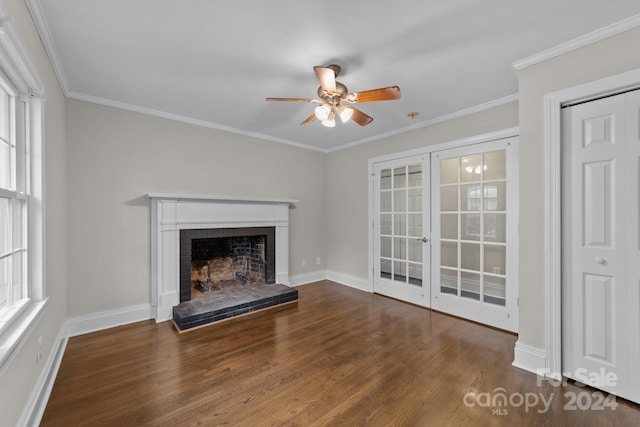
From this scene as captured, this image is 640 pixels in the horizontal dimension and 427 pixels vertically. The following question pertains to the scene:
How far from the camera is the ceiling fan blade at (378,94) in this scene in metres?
2.06

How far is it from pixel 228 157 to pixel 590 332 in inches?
166

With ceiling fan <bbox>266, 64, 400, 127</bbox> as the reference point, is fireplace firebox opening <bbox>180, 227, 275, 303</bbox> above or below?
below

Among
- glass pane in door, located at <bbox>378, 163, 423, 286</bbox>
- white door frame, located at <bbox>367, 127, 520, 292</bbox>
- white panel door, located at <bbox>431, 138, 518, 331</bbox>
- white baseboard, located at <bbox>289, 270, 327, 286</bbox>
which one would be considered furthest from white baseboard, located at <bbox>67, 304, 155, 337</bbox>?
white panel door, located at <bbox>431, 138, 518, 331</bbox>

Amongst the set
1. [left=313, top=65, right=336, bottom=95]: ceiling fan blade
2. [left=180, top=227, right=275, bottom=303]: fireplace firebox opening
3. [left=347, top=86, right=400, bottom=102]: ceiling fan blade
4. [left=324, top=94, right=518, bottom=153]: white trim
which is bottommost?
[left=180, top=227, right=275, bottom=303]: fireplace firebox opening

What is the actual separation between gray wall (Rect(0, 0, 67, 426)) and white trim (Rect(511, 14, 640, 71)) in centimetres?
333

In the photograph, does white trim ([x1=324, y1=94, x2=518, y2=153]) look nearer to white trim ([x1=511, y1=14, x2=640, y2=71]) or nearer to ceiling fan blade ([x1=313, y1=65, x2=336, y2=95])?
white trim ([x1=511, y1=14, x2=640, y2=71])

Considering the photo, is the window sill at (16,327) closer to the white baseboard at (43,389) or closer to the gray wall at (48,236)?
the gray wall at (48,236)

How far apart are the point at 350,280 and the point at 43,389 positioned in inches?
146

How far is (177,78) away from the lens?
2504 millimetres

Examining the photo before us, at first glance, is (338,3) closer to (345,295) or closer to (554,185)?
(554,185)

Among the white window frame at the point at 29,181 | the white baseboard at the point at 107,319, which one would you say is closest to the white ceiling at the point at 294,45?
the white window frame at the point at 29,181

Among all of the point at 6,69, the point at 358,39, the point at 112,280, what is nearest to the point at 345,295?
the point at 112,280

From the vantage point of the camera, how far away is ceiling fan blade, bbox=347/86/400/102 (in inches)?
81.3

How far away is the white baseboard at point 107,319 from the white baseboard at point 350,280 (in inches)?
112
